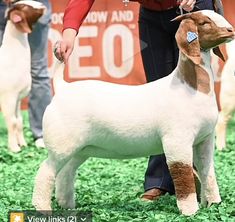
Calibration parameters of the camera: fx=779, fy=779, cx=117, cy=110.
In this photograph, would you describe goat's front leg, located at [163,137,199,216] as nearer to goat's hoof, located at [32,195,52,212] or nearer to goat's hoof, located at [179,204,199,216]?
goat's hoof, located at [179,204,199,216]

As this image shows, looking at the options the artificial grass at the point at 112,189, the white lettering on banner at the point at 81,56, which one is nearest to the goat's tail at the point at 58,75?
the artificial grass at the point at 112,189

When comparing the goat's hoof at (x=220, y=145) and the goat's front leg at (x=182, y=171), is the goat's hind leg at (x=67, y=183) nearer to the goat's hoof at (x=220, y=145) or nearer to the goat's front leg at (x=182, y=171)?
the goat's front leg at (x=182, y=171)

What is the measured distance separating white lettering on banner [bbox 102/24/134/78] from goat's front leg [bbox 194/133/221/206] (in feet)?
14.7

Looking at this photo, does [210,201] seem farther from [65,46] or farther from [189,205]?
[65,46]

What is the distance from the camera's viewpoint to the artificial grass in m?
4.02

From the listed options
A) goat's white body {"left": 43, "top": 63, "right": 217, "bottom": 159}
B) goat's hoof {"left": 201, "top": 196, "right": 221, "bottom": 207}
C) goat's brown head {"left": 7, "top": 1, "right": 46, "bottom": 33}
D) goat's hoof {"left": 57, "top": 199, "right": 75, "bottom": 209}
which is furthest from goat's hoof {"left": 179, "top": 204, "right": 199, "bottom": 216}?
goat's brown head {"left": 7, "top": 1, "right": 46, "bottom": 33}

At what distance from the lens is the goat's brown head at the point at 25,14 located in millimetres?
6668

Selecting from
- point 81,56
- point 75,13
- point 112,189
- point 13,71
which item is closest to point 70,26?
point 75,13

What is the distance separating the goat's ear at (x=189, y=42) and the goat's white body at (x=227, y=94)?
8.63 ft

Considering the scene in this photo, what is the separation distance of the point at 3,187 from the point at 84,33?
143 inches

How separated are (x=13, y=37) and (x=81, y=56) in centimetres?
190

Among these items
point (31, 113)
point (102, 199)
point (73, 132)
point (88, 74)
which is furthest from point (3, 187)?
point (88, 74)

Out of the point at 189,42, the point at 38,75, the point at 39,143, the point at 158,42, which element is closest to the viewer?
the point at 189,42

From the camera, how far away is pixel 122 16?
8.53 metres
